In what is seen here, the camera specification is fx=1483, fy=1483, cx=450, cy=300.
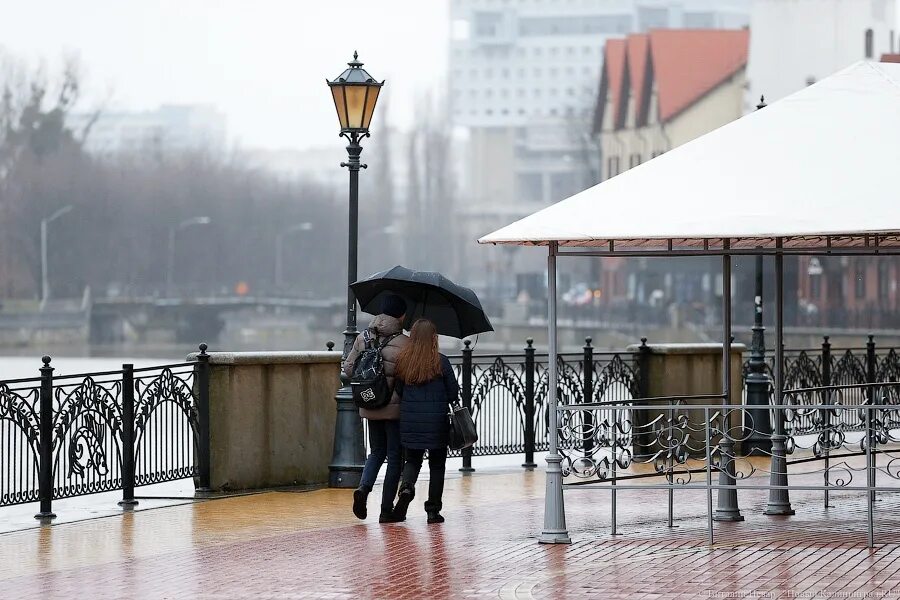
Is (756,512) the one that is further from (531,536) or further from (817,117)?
(817,117)

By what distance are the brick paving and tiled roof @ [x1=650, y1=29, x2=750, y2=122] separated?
262 feet

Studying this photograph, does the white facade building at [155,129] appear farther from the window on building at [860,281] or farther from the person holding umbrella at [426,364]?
the person holding umbrella at [426,364]

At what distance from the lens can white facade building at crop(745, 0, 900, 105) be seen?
3199 inches

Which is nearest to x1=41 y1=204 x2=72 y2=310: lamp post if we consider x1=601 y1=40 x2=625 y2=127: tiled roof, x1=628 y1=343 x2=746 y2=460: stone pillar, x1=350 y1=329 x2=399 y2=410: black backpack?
x1=601 y1=40 x2=625 y2=127: tiled roof

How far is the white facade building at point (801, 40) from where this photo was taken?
81250mm

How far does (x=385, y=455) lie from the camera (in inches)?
470

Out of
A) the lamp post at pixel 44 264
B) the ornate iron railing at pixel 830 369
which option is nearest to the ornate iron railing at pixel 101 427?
the ornate iron railing at pixel 830 369

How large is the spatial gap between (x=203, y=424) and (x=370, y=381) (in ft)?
9.70

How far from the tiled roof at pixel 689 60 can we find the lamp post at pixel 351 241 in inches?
3044

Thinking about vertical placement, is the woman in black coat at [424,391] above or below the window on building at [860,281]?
below

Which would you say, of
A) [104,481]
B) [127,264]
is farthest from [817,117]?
[127,264]

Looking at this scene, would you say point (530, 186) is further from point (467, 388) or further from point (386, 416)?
point (386, 416)

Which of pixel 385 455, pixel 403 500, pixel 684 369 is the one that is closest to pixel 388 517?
pixel 403 500

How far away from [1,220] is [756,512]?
9386 centimetres
